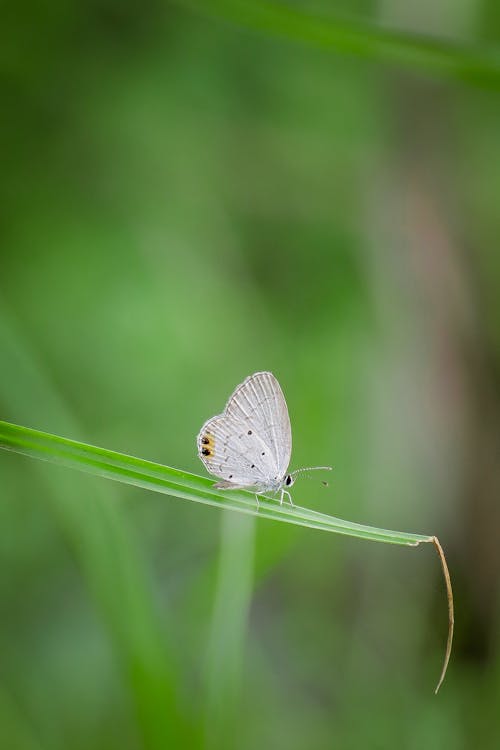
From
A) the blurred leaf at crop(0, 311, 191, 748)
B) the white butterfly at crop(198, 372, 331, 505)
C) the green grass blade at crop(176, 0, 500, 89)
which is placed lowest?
the blurred leaf at crop(0, 311, 191, 748)

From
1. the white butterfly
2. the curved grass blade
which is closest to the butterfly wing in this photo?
the white butterfly

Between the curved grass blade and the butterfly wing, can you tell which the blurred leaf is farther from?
the curved grass blade

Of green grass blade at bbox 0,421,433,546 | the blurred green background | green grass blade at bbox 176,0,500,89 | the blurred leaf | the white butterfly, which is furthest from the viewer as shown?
the blurred green background

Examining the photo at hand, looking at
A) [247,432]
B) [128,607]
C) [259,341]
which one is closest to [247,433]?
[247,432]

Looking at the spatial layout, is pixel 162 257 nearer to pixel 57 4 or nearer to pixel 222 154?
pixel 222 154

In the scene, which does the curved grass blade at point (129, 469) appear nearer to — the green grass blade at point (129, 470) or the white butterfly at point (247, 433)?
the green grass blade at point (129, 470)

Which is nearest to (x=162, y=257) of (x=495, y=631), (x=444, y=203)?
(x=444, y=203)
